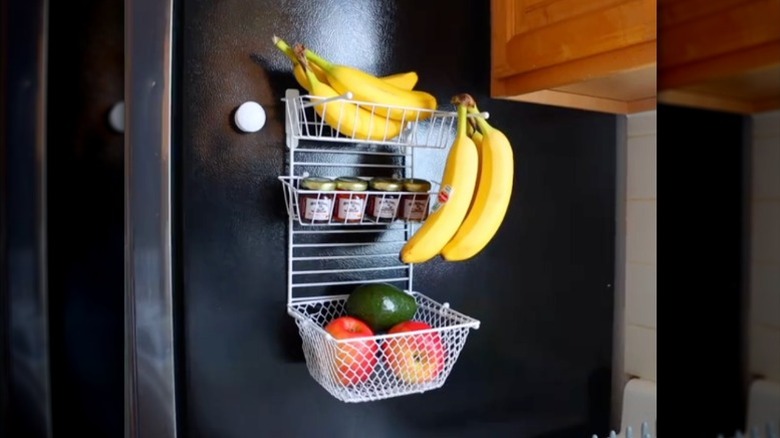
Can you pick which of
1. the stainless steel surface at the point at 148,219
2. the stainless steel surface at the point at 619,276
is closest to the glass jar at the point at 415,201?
the stainless steel surface at the point at 148,219

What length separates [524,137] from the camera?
117 centimetres

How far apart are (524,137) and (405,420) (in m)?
0.63

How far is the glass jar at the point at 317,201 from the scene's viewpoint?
82 cm

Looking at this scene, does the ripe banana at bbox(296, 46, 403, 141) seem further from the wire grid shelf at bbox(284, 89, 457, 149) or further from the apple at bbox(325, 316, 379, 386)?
the apple at bbox(325, 316, 379, 386)

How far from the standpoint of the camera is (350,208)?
846 millimetres

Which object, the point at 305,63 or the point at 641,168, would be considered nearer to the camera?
the point at 305,63
